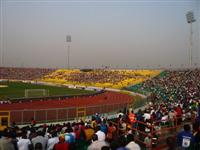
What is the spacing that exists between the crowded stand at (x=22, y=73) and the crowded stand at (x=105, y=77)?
6175 millimetres

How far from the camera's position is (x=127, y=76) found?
84750 mm

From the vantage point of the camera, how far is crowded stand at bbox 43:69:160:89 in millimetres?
76750

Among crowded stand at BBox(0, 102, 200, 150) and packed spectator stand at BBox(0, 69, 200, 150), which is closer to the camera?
crowded stand at BBox(0, 102, 200, 150)

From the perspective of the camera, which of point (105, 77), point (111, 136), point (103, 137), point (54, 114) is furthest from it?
point (105, 77)

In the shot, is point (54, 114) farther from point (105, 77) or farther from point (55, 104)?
point (105, 77)

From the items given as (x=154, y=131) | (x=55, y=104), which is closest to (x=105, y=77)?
(x=55, y=104)

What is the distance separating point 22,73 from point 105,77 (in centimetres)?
3822

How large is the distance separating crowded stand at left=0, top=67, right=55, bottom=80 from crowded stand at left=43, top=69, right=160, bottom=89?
20.3 feet

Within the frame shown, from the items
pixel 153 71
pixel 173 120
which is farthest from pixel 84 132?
pixel 153 71

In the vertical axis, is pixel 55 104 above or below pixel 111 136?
below

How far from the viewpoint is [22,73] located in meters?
110

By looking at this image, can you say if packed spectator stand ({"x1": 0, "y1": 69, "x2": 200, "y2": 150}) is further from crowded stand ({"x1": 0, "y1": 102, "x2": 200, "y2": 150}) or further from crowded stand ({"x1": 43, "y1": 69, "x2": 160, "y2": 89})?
crowded stand ({"x1": 43, "y1": 69, "x2": 160, "y2": 89})

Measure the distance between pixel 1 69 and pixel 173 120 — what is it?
114 metres

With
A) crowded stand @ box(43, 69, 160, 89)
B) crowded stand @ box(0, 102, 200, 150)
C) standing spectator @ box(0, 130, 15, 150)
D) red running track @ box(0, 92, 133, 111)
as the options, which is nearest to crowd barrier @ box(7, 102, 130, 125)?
crowded stand @ box(0, 102, 200, 150)
